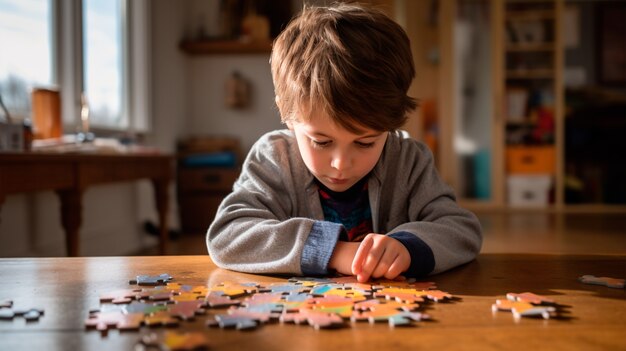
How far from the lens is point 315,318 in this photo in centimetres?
59

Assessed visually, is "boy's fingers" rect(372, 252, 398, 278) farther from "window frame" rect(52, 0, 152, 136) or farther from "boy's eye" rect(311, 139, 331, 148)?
"window frame" rect(52, 0, 152, 136)

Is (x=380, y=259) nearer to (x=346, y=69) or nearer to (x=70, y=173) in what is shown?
(x=346, y=69)

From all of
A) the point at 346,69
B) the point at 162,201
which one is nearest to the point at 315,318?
the point at 346,69

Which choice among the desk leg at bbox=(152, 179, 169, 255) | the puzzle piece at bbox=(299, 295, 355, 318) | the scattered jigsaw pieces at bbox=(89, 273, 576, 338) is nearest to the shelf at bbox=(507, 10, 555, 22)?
the desk leg at bbox=(152, 179, 169, 255)

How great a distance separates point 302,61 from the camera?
40.7 inches

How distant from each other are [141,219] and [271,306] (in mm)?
4042

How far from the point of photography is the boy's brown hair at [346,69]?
0.98 metres

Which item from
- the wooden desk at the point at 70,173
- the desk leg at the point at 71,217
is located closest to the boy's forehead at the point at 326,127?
the wooden desk at the point at 70,173

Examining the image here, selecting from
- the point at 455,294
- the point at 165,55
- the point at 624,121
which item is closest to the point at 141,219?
the point at 165,55

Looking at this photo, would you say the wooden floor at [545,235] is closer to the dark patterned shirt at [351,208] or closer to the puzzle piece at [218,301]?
the dark patterned shirt at [351,208]

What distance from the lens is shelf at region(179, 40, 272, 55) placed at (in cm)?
543

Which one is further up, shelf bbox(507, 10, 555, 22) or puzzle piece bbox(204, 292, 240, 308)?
shelf bbox(507, 10, 555, 22)

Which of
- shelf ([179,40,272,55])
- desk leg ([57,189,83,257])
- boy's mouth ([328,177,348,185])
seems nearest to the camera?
boy's mouth ([328,177,348,185])

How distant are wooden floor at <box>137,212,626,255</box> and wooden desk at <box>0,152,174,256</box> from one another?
2.34 feet
